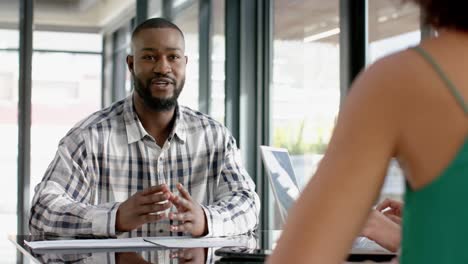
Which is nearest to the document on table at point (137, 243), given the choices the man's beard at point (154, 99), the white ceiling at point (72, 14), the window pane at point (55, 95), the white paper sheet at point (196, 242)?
the white paper sheet at point (196, 242)

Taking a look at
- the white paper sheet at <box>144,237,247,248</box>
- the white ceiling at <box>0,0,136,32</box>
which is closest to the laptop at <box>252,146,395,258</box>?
the white paper sheet at <box>144,237,247,248</box>

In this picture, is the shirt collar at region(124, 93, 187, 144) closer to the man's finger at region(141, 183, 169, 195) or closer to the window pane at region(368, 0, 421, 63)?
the man's finger at region(141, 183, 169, 195)

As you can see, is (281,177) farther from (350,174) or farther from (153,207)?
(350,174)

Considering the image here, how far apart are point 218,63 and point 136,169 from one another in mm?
4252

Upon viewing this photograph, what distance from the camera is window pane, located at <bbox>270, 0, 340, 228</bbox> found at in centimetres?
527

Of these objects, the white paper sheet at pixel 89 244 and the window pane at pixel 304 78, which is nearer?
the white paper sheet at pixel 89 244

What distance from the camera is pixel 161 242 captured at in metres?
1.98

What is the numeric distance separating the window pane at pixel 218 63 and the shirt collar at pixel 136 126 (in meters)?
4.00

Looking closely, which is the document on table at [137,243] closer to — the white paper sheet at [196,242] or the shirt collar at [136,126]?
the white paper sheet at [196,242]

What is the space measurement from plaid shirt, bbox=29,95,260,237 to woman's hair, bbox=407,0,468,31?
1726 millimetres

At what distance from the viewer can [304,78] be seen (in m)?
5.68

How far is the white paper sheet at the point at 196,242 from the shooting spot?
193 centimetres

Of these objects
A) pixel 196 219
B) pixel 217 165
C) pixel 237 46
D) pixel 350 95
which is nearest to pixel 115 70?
pixel 237 46

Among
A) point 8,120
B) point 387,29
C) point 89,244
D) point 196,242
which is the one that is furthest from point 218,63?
point 89,244
